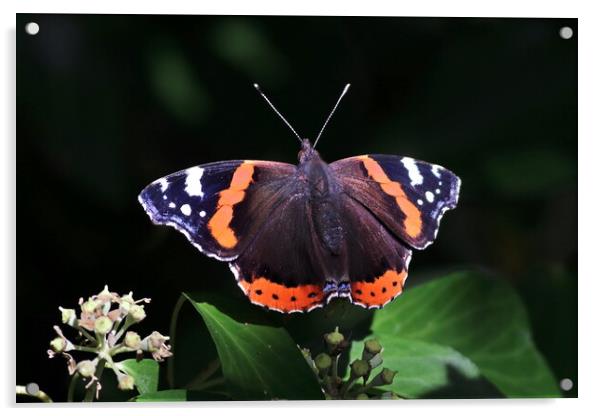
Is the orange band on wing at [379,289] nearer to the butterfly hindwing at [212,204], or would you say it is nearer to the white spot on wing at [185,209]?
the butterfly hindwing at [212,204]

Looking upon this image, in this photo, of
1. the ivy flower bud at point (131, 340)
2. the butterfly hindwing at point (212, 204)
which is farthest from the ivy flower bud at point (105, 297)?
the butterfly hindwing at point (212, 204)

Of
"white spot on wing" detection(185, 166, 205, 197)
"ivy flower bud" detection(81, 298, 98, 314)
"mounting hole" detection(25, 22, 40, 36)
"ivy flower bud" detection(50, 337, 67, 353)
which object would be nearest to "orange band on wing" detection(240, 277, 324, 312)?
"white spot on wing" detection(185, 166, 205, 197)

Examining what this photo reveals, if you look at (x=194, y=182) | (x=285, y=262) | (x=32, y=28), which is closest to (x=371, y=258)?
(x=285, y=262)

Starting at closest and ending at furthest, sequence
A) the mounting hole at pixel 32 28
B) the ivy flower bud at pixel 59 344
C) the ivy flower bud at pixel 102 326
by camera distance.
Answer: the ivy flower bud at pixel 102 326 → the ivy flower bud at pixel 59 344 → the mounting hole at pixel 32 28

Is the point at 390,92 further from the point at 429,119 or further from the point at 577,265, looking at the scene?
the point at 577,265

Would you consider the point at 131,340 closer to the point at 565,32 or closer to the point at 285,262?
the point at 285,262

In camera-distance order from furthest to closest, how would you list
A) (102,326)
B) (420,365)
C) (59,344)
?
(420,365), (59,344), (102,326)

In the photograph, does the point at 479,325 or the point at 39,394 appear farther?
the point at 479,325
